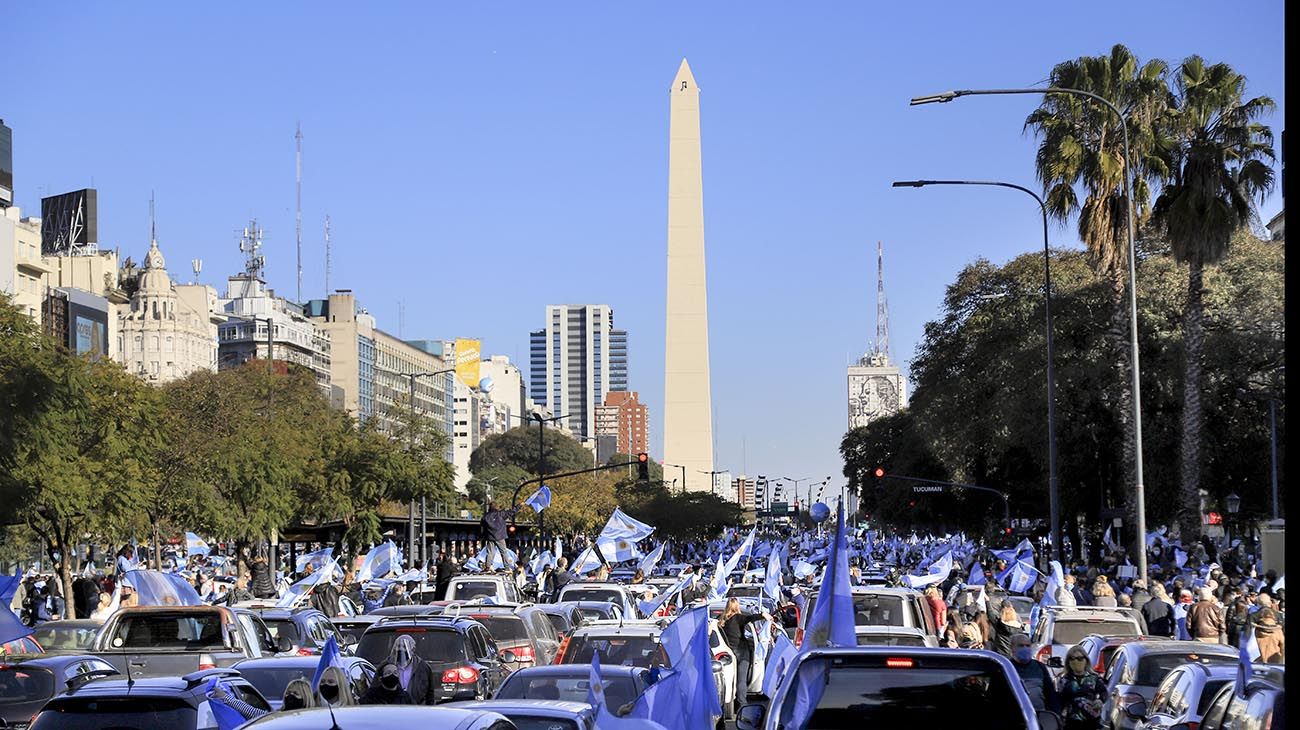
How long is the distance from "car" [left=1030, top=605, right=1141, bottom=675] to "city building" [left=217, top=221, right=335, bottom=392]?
152038mm

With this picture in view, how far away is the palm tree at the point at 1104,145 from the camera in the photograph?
42.9 metres

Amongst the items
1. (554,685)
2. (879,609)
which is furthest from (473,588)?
(554,685)

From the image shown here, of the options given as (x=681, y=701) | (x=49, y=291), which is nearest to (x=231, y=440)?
(x=681, y=701)

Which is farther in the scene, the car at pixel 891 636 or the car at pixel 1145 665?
the car at pixel 891 636

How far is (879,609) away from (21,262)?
303 feet

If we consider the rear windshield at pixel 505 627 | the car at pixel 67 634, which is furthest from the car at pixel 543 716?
the car at pixel 67 634

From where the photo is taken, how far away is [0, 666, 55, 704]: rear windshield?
626 inches

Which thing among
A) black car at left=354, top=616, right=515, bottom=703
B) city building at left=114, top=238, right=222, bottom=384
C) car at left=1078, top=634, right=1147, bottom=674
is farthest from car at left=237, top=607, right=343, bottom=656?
city building at left=114, top=238, right=222, bottom=384

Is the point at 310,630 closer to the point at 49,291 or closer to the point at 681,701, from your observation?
the point at 681,701

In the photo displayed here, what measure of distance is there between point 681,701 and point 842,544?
1547 millimetres

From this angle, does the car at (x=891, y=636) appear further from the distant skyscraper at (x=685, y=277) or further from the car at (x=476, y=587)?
the distant skyscraper at (x=685, y=277)

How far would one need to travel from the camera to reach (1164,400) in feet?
186

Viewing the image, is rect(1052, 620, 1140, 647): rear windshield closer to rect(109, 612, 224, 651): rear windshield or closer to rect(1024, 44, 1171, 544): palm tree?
rect(109, 612, 224, 651): rear windshield

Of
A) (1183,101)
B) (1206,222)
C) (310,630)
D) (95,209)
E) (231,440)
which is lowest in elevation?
(310,630)
